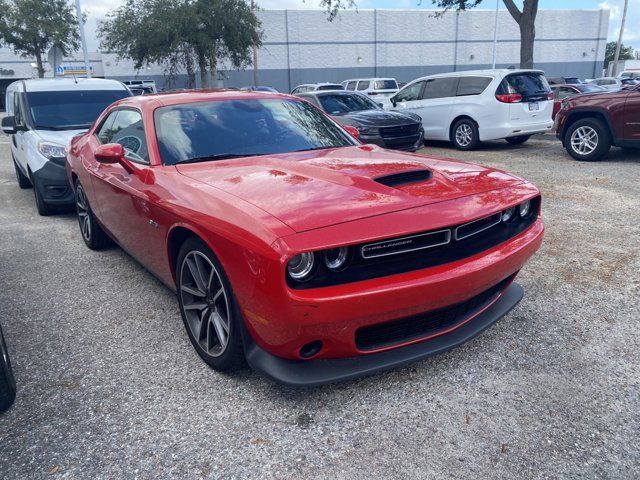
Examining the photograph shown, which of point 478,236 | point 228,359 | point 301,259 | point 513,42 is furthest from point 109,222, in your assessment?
point 513,42

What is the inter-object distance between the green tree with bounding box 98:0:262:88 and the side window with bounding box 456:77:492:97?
1803 cm

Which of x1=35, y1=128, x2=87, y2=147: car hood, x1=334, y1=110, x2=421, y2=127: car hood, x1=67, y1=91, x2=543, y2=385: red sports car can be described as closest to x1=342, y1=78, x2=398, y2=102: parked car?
x1=334, y1=110, x2=421, y2=127: car hood

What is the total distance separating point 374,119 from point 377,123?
14cm

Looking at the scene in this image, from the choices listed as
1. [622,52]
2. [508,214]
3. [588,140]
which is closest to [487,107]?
[588,140]

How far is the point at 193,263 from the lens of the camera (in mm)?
2865

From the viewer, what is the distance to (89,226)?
5.08 meters

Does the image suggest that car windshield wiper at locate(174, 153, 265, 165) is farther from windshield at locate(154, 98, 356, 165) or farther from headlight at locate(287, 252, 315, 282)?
headlight at locate(287, 252, 315, 282)

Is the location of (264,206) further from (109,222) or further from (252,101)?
(109,222)

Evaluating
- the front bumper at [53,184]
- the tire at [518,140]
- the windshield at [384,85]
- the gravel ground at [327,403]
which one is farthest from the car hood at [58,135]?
the windshield at [384,85]

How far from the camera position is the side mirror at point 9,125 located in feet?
23.5

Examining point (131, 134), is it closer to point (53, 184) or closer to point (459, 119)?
point (53, 184)

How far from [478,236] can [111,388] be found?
2.08m

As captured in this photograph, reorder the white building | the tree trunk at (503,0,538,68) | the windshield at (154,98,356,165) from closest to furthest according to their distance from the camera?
the windshield at (154,98,356,165), the tree trunk at (503,0,538,68), the white building

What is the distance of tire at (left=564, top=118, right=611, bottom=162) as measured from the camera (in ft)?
29.3
